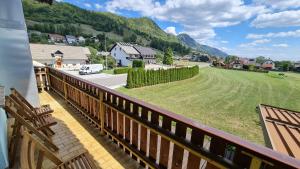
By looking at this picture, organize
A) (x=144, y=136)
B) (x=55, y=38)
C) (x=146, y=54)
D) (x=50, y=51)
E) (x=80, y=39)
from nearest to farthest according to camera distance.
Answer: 1. (x=144, y=136)
2. (x=50, y=51)
3. (x=146, y=54)
4. (x=55, y=38)
5. (x=80, y=39)

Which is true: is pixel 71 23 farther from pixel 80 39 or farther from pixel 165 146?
pixel 165 146

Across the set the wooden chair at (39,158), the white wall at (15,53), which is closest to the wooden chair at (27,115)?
the wooden chair at (39,158)

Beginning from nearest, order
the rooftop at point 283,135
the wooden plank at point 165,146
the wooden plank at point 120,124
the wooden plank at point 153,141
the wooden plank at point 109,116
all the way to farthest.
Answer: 1. the wooden plank at point 165,146
2. the wooden plank at point 153,141
3. the wooden plank at point 120,124
4. the wooden plank at point 109,116
5. the rooftop at point 283,135

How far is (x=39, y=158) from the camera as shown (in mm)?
1596

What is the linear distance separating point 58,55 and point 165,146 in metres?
36.9

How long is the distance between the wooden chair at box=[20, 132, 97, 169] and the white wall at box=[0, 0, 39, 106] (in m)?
2.96

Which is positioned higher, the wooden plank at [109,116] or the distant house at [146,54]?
the distant house at [146,54]

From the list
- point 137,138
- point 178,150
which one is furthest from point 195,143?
point 137,138

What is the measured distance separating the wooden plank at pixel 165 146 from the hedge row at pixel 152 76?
48.4ft

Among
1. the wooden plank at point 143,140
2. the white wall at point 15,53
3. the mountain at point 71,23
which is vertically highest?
the mountain at point 71,23

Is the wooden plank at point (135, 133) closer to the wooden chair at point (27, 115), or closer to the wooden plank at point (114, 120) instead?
the wooden plank at point (114, 120)

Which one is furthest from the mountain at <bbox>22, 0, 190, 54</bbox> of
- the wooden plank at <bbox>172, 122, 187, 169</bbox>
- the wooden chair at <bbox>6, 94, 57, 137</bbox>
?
the wooden plank at <bbox>172, 122, 187, 169</bbox>

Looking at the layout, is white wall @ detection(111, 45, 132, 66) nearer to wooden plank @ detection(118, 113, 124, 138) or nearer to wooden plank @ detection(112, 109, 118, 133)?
wooden plank @ detection(112, 109, 118, 133)

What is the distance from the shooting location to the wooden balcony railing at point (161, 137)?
129cm
